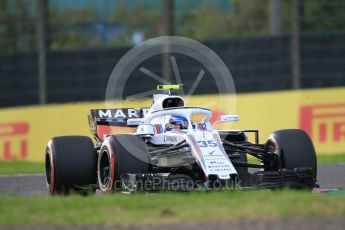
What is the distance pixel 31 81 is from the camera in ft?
60.6

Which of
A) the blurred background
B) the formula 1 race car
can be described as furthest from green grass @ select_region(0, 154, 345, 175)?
the formula 1 race car

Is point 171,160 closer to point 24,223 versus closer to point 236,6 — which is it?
point 24,223

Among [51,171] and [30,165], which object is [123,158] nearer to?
[51,171]

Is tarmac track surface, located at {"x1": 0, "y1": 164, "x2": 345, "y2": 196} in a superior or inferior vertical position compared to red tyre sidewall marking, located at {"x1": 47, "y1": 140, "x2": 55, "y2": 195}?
inferior

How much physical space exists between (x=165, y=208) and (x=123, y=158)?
2.20 meters

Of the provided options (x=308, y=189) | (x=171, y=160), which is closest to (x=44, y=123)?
(x=171, y=160)

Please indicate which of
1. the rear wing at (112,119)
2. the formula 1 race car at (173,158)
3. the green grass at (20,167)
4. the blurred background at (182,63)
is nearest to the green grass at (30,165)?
the green grass at (20,167)

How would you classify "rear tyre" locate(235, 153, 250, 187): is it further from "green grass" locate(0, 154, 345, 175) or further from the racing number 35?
"green grass" locate(0, 154, 345, 175)

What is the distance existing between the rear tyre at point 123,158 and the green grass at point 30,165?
530cm

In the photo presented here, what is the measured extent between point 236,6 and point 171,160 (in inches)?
415

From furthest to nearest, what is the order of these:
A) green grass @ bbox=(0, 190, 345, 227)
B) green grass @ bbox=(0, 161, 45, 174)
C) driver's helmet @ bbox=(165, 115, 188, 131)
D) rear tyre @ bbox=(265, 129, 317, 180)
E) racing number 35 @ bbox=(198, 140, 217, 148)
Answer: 1. green grass @ bbox=(0, 161, 45, 174)
2. driver's helmet @ bbox=(165, 115, 188, 131)
3. rear tyre @ bbox=(265, 129, 317, 180)
4. racing number 35 @ bbox=(198, 140, 217, 148)
5. green grass @ bbox=(0, 190, 345, 227)

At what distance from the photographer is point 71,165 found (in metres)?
10.9

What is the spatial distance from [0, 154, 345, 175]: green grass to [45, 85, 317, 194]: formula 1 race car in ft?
13.6

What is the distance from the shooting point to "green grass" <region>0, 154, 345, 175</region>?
614 inches
